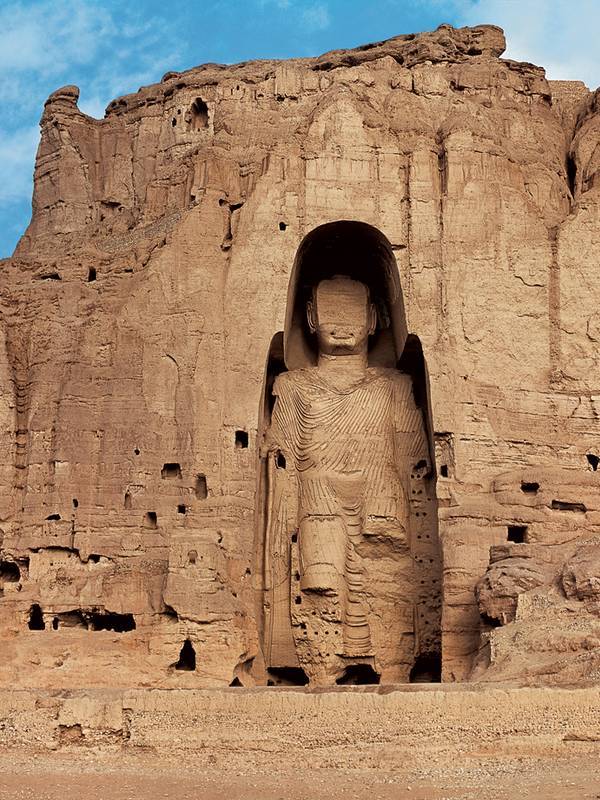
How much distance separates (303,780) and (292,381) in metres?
8.35

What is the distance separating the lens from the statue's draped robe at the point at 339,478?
18.8 m

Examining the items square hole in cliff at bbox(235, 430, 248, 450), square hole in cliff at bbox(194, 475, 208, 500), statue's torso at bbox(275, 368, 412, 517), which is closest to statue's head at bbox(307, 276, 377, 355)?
statue's torso at bbox(275, 368, 412, 517)

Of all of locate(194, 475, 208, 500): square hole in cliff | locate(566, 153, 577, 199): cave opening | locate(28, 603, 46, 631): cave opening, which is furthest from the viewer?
locate(566, 153, 577, 199): cave opening

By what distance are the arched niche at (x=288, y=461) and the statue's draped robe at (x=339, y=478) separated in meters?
0.05

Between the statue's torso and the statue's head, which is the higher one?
the statue's head

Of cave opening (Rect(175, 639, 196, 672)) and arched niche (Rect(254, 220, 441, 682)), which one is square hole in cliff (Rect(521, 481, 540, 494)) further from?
cave opening (Rect(175, 639, 196, 672))

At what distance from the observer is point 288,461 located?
19.8m

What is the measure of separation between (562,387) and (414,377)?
2.47m

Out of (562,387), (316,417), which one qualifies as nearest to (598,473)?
(562,387)

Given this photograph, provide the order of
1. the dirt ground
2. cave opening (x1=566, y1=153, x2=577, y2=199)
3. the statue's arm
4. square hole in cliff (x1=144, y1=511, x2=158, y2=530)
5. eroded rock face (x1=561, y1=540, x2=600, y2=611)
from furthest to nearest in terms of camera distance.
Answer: cave opening (x1=566, y1=153, x2=577, y2=199) < the statue's arm < square hole in cliff (x1=144, y1=511, x2=158, y2=530) < eroded rock face (x1=561, y1=540, x2=600, y2=611) < the dirt ground

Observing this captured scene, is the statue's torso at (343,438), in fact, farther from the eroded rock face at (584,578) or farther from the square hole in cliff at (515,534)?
the eroded rock face at (584,578)

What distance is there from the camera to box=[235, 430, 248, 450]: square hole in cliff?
18.8 metres

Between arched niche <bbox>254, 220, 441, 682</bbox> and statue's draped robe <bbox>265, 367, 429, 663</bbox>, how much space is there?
0.05 metres

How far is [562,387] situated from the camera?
1900cm
